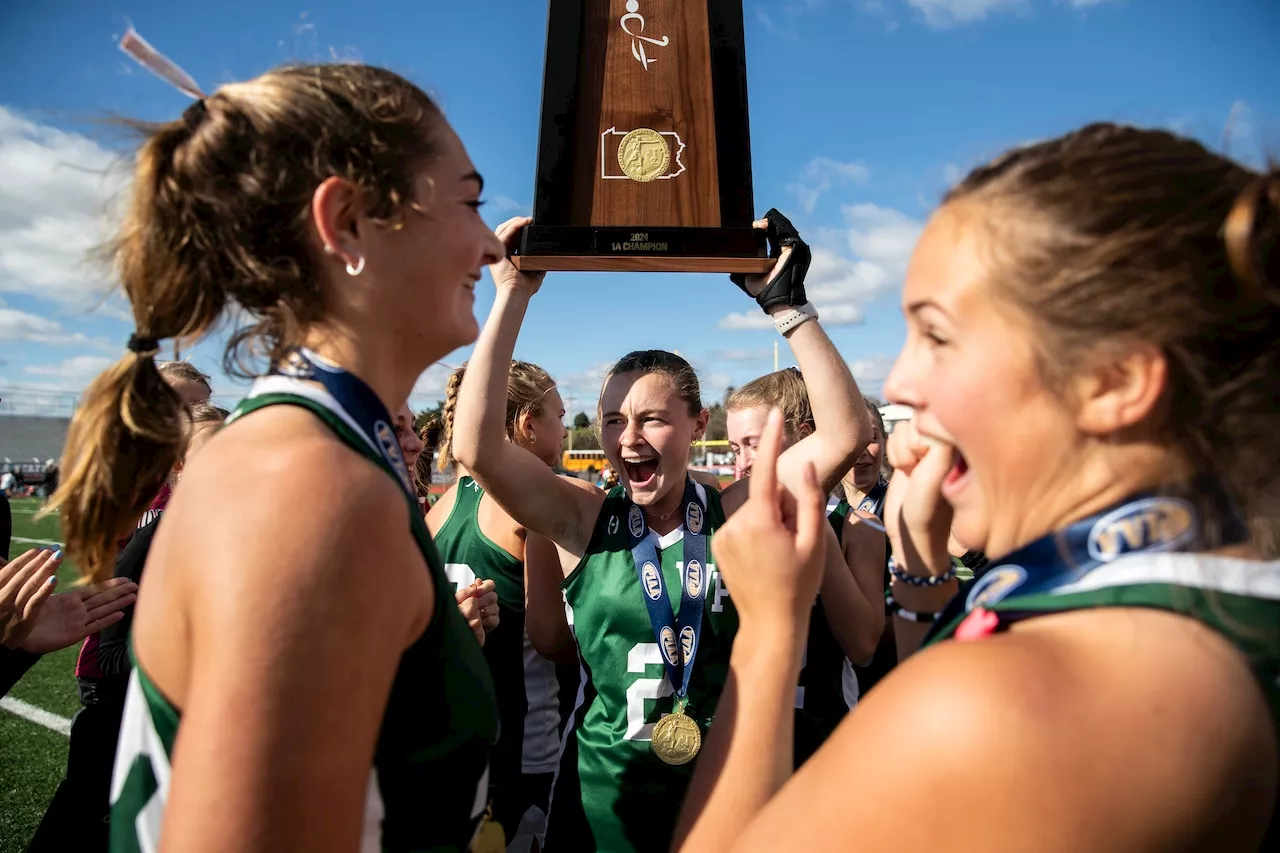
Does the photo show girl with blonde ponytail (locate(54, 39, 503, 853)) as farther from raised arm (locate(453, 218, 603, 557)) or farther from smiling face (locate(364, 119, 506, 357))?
raised arm (locate(453, 218, 603, 557))

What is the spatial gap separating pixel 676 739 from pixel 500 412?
4.37 feet

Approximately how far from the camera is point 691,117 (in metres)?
2.73

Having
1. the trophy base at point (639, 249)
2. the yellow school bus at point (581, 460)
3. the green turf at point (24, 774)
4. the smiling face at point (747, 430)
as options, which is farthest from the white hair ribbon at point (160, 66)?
the yellow school bus at point (581, 460)

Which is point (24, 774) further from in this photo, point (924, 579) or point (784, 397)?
point (924, 579)

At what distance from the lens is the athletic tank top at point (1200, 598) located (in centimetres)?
97

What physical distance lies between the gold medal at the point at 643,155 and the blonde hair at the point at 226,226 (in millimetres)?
1238

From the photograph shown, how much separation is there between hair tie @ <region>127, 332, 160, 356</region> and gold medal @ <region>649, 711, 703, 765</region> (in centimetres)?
200

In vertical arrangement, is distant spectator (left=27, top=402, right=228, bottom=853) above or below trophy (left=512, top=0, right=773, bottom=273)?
below

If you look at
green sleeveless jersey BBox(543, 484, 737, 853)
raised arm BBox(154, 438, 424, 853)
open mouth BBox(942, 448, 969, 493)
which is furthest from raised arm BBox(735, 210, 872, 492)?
raised arm BBox(154, 438, 424, 853)

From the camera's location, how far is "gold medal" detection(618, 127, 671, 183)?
2664 mm

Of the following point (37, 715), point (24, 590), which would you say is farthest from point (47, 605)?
point (37, 715)

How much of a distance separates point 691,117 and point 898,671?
2205 millimetres

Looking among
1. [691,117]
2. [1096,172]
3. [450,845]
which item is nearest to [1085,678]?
[1096,172]

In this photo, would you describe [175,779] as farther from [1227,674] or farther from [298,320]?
[1227,674]
